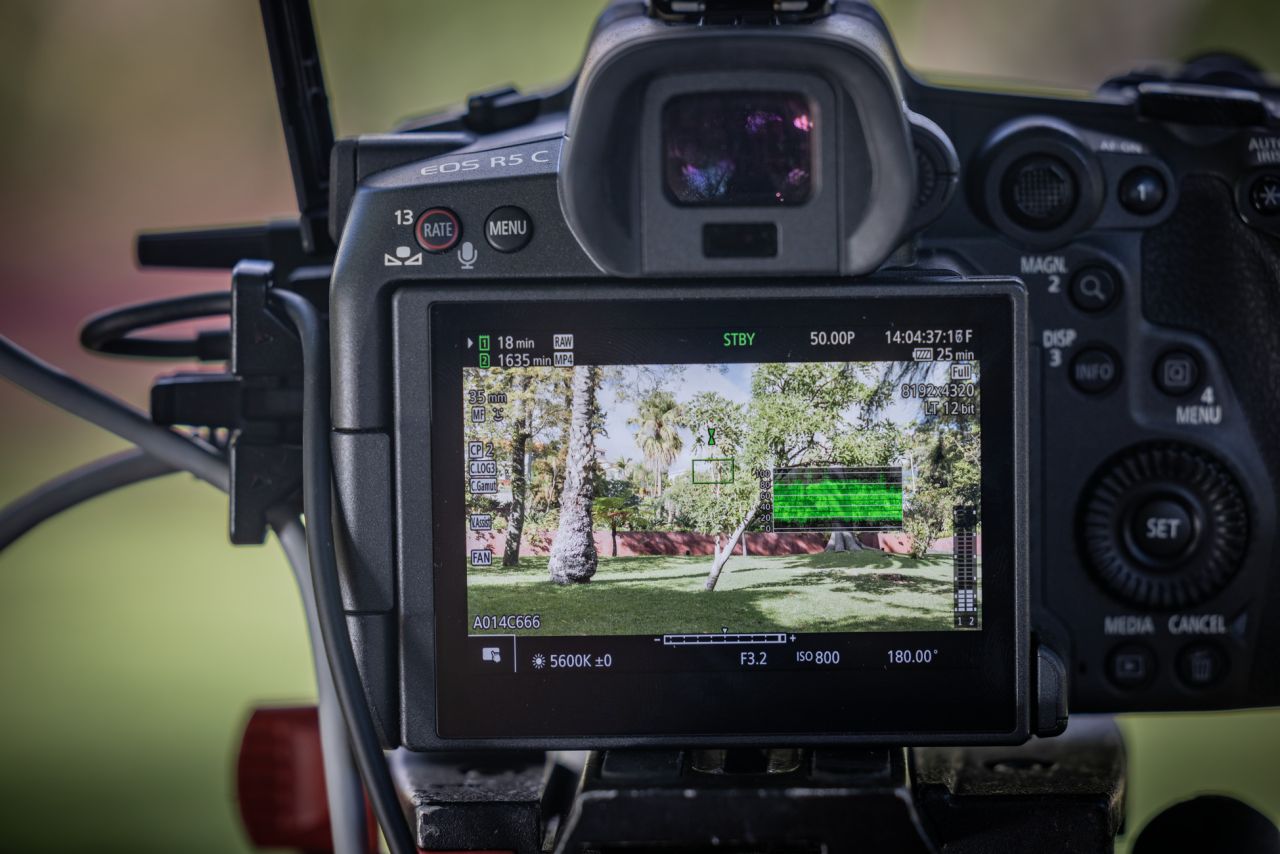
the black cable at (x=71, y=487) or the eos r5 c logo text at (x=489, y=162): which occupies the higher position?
the eos r5 c logo text at (x=489, y=162)

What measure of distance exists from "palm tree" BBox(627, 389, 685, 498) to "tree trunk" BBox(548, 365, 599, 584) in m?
0.02

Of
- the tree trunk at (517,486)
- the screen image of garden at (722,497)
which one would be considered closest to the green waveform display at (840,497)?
the screen image of garden at (722,497)

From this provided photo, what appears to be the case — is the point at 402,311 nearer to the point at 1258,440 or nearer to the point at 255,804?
the point at 255,804

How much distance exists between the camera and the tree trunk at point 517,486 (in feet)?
Answer: 1.67

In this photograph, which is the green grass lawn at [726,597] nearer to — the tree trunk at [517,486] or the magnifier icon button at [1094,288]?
the tree trunk at [517,486]

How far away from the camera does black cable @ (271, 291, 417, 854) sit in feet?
1.55

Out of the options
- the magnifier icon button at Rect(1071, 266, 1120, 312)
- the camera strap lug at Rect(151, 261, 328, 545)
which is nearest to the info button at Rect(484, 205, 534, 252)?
the camera strap lug at Rect(151, 261, 328, 545)

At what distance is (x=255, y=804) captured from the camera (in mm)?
625

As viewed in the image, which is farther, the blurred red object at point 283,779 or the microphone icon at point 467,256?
the blurred red object at point 283,779

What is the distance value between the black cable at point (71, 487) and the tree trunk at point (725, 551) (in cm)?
26

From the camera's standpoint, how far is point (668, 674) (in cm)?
51

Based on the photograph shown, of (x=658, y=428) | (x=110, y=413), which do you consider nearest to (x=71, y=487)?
(x=110, y=413)

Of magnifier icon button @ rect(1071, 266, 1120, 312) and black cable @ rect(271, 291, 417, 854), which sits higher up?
magnifier icon button @ rect(1071, 266, 1120, 312)

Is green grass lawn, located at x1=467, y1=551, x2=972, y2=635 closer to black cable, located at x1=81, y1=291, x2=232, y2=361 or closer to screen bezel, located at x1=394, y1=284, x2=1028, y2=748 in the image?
screen bezel, located at x1=394, y1=284, x2=1028, y2=748
